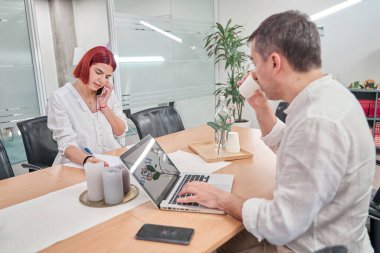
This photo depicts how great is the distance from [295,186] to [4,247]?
88cm

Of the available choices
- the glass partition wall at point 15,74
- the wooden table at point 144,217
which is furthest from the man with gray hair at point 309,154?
the glass partition wall at point 15,74

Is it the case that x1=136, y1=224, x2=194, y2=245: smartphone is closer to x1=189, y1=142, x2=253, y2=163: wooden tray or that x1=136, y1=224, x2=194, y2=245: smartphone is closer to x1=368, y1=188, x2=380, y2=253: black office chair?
x1=189, y1=142, x2=253, y2=163: wooden tray

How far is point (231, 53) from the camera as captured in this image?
4.57 metres

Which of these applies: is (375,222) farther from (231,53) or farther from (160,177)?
(231,53)

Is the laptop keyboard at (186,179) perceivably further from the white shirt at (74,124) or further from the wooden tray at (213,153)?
the white shirt at (74,124)

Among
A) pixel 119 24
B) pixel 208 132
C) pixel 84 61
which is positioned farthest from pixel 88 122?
pixel 119 24

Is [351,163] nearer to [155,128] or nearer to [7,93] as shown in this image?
[155,128]

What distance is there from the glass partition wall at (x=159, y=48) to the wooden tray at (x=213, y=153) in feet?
6.93

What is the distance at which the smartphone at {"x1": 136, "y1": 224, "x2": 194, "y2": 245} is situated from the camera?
3.03ft

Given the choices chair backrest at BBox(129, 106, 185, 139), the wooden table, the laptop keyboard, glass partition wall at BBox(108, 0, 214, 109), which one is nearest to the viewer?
the wooden table

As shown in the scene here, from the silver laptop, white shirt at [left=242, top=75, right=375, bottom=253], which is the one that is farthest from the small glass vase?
white shirt at [left=242, top=75, right=375, bottom=253]

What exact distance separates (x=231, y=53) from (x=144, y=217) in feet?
12.6

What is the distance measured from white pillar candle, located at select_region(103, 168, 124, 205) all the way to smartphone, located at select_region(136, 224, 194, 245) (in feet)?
0.77

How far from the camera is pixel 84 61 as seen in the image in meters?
1.88
